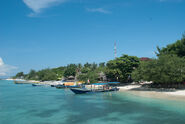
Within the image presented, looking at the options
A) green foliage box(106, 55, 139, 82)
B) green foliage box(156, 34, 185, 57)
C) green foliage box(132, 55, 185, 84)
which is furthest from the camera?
green foliage box(106, 55, 139, 82)

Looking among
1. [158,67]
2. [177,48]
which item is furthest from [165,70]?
[177,48]

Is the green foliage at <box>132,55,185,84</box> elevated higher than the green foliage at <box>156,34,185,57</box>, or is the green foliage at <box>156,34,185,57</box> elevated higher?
the green foliage at <box>156,34,185,57</box>

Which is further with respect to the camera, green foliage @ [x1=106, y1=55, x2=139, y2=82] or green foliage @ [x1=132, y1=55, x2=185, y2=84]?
green foliage @ [x1=106, y1=55, x2=139, y2=82]

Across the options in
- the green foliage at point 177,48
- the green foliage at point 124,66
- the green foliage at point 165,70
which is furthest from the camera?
the green foliage at point 124,66

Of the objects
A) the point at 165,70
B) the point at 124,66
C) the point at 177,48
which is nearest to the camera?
the point at 165,70

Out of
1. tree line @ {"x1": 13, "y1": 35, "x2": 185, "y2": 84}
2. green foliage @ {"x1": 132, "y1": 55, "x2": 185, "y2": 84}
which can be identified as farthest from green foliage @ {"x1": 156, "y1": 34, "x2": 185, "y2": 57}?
green foliage @ {"x1": 132, "y1": 55, "x2": 185, "y2": 84}

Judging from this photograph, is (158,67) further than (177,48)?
No

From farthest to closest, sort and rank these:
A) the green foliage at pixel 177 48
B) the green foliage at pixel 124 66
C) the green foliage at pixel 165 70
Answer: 1. the green foliage at pixel 124 66
2. the green foliage at pixel 177 48
3. the green foliage at pixel 165 70

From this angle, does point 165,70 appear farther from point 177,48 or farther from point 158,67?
point 177,48

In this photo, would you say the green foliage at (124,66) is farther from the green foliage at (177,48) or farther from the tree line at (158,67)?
the green foliage at (177,48)

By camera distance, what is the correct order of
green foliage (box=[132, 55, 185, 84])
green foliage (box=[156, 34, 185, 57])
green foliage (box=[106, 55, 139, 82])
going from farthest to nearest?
green foliage (box=[106, 55, 139, 82]) < green foliage (box=[156, 34, 185, 57]) < green foliage (box=[132, 55, 185, 84])

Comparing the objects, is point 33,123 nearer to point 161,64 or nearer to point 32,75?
point 161,64

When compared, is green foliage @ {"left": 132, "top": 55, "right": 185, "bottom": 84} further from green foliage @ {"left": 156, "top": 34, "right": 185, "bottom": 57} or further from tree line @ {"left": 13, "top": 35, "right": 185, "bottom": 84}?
green foliage @ {"left": 156, "top": 34, "right": 185, "bottom": 57}

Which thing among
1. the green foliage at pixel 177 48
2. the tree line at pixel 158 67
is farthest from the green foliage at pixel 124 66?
the green foliage at pixel 177 48
